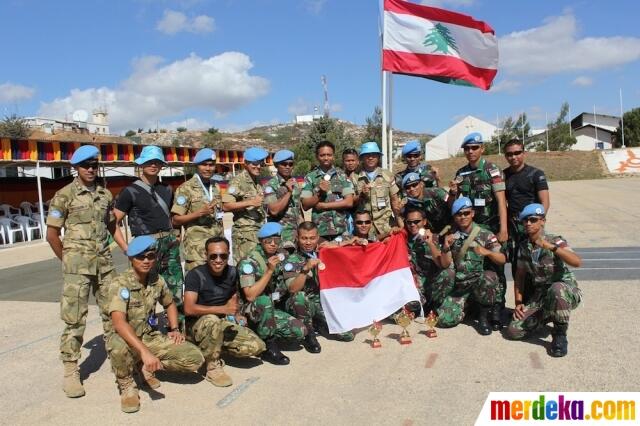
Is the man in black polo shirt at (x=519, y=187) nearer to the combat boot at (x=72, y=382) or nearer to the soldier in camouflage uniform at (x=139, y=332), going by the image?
the soldier in camouflage uniform at (x=139, y=332)

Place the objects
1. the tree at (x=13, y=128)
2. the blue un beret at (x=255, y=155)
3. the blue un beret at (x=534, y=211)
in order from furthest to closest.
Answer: the tree at (x=13, y=128) → the blue un beret at (x=255, y=155) → the blue un beret at (x=534, y=211)

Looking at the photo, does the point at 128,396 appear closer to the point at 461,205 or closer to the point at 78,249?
the point at 78,249

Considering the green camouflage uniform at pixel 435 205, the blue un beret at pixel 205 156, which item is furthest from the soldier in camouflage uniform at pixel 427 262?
the blue un beret at pixel 205 156

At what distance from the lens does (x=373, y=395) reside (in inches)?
147

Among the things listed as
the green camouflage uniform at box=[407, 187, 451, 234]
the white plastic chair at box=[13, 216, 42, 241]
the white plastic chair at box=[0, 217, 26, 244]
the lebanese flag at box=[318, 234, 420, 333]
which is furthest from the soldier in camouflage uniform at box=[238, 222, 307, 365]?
the white plastic chair at box=[13, 216, 42, 241]

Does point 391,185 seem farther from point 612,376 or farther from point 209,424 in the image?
point 209,424

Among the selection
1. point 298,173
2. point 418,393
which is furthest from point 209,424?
point 298,173

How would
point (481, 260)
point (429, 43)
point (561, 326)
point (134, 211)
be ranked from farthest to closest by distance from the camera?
point (429, 43), point (481, 260), point (134, 211), point (561, 326)

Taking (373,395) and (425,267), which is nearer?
(373,395)

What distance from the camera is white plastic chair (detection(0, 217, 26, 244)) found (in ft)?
52.5

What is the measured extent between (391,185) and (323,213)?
2.77 ft

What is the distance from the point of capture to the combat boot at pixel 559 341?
4.32 m

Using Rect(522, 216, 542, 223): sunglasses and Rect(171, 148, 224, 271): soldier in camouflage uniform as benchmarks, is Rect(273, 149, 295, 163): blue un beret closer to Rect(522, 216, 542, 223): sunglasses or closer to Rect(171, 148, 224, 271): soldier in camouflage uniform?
Rect(171, 148, 224, 271): soldier in camouflage uniform

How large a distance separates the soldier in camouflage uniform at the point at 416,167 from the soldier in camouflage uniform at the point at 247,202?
161cm
